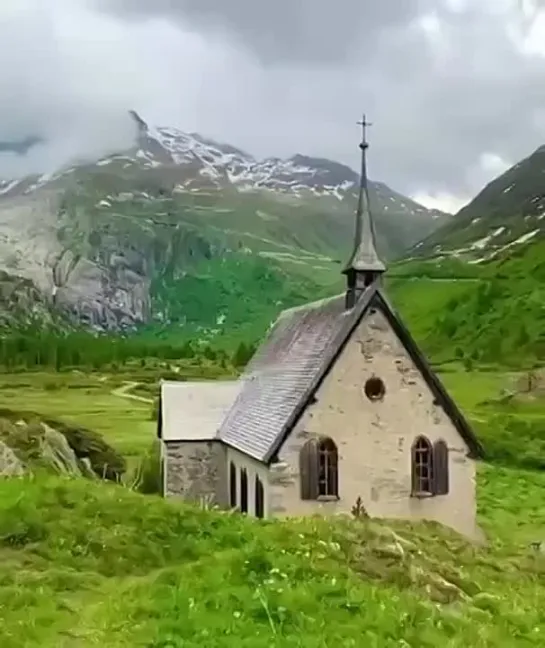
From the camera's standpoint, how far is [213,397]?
49750 millimetres

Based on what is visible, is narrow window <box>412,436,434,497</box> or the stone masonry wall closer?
narrow window <box>412,436,434,497</box>

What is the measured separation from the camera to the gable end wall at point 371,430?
37562 mm

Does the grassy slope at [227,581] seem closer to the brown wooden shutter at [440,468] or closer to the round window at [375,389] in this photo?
the round window at [375,389]

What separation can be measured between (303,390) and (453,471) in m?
7.34

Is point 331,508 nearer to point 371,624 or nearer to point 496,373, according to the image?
point 371,624

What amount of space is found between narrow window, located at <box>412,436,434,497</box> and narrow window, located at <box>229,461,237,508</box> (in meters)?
9.15

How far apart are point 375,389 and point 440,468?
4365 millimetres

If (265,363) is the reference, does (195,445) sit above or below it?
below

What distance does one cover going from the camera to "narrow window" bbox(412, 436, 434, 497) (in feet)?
128

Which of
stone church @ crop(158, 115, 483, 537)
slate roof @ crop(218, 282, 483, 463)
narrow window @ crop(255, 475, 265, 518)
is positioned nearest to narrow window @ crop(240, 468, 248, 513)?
stone church @ crop(158, 115, 483, 537)

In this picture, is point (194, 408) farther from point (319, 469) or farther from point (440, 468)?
point (440, 468)

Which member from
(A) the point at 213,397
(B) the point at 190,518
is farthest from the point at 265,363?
(B) the point at 190,518

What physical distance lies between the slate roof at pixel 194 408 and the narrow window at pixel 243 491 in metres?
4.95

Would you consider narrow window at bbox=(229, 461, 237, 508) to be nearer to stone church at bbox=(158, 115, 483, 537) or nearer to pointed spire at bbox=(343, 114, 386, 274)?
stone church at bbox=(158, 115, 483, 537)
